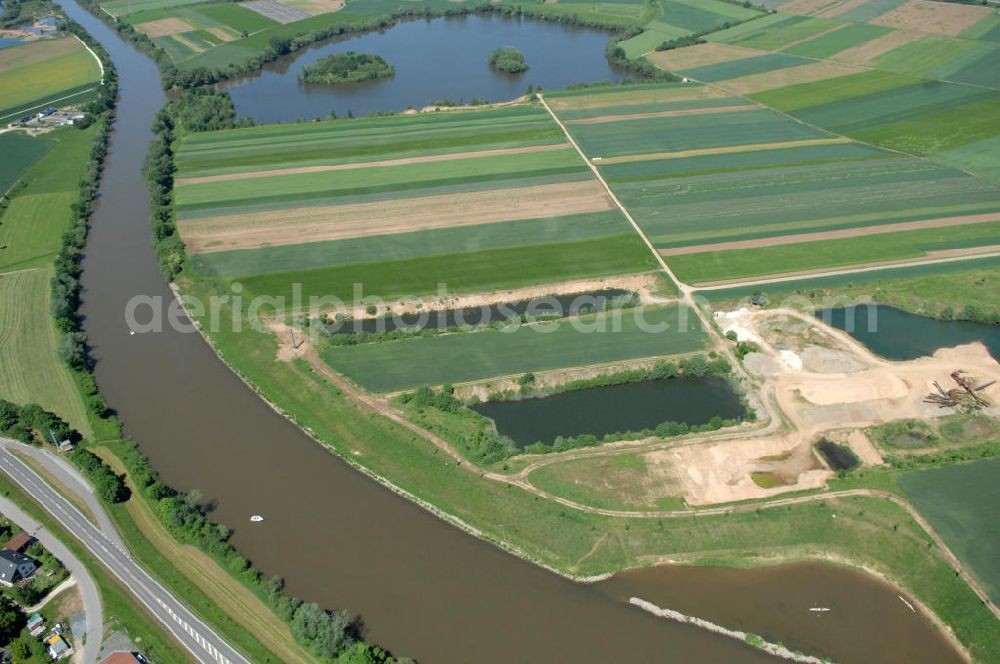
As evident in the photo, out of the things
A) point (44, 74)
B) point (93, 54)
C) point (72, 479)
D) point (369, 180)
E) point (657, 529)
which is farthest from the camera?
point (93, 54)

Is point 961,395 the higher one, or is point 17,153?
point 17,153

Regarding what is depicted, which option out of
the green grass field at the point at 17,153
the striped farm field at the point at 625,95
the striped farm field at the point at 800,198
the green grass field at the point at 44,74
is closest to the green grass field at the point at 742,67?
the striped farm field at the point at 625,95

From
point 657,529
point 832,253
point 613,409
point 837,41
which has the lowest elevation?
point 657,529

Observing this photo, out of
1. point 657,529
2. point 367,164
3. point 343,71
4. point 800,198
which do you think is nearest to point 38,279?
point 367,164

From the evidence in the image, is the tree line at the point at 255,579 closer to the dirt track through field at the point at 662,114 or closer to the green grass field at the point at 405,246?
the green grass field at the point at 405,246

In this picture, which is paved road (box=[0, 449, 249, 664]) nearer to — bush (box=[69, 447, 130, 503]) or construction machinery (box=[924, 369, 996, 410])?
bush (box=[69, 447, 130, 503])

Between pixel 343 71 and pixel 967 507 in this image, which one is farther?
pixel 343 71

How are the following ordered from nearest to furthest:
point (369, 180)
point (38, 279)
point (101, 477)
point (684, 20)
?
1. point (101, 477)
2. point (38, 279)
3. point (369, 180)
4. point (684, 20)

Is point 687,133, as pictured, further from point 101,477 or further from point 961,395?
point 101,477
